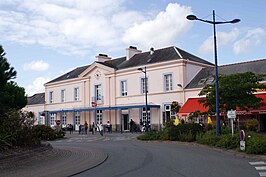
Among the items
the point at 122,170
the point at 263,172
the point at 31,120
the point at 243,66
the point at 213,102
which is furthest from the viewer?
the point at 243,66

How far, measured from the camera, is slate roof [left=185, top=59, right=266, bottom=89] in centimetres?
3703

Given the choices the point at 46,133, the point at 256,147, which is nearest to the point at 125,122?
the point at 46,133

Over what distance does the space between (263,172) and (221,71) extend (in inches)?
1128

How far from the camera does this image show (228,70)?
39250 mm

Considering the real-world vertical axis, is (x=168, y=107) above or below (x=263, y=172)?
above

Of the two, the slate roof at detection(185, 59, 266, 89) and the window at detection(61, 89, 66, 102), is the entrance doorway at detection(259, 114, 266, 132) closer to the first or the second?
the slate roof at detection(185, 59, 266, 89)

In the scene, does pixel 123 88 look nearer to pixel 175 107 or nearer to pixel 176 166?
pixel 175 107

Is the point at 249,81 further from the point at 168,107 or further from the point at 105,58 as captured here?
the point at 105,58

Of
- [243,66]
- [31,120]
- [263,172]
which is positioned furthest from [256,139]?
[243,66]

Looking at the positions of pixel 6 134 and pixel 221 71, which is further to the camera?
pixel 221 71

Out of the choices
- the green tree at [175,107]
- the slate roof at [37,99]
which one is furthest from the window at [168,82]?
the slate roof at [37,99]

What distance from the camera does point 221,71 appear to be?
39844mm

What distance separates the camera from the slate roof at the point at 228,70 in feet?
122

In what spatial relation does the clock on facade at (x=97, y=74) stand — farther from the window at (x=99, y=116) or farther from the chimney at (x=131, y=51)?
the window at (x=99, y=116)
